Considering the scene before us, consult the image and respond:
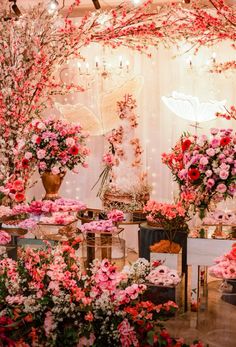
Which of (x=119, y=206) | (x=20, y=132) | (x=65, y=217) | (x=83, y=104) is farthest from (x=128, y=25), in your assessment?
(x=65, y=217)

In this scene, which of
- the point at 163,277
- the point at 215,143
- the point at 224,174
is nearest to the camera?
the point at 163,277

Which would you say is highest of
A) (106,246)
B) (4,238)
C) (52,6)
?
(52,6)

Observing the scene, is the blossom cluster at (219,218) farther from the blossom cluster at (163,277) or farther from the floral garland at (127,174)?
the floral garland at (127,174)

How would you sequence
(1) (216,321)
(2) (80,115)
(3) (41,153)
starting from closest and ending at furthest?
1. (1) (216,321)
2. (3) (41,153)
3. (2) (80,115)

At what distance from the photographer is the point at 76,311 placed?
2750 mm

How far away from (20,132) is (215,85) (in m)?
2.50

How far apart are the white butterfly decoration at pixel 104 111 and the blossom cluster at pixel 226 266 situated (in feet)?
11.0

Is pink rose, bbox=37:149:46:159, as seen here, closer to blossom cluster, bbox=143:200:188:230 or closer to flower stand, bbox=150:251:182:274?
blossom cluster, bbox=143:200:188:230

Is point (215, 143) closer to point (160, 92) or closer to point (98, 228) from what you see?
point (98, 228)

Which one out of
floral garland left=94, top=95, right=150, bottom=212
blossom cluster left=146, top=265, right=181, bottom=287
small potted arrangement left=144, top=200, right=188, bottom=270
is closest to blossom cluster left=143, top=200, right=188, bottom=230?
small potted arrangement left=144, top=200, right=188, bottom=270

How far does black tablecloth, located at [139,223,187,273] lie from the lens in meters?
3.93

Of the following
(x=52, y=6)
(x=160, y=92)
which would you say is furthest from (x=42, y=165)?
(x=160, y=92)

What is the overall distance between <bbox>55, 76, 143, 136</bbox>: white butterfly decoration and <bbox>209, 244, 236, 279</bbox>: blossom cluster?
3.36 m

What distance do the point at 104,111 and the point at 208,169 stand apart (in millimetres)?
3007
